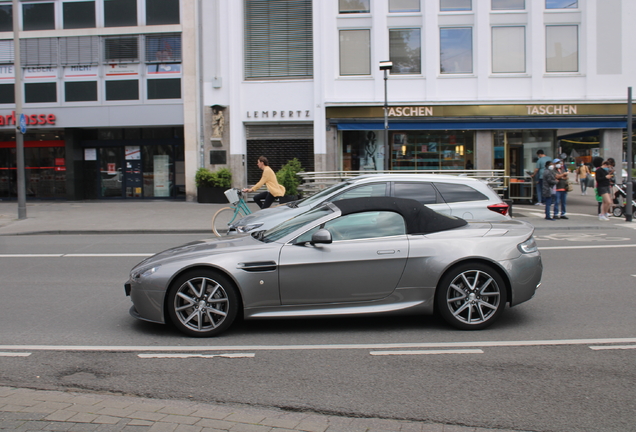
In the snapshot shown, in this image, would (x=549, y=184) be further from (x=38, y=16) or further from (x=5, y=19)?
(x=5, y=19)

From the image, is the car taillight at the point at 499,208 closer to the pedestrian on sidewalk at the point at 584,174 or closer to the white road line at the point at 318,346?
the white road line at the point at 318,346

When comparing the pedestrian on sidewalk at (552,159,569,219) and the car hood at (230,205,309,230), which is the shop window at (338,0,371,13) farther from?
the car hood at (230,205,309,230)

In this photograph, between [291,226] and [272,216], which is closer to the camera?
[291,226]

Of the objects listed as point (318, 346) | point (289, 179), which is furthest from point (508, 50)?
point (318, 346)

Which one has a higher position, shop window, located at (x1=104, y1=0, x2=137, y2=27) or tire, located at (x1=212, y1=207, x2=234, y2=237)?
shop window, located at (x1=104, y1=0, x2=137, y2=27)

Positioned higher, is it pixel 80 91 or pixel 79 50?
pixel 79 50

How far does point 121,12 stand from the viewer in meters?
24.2

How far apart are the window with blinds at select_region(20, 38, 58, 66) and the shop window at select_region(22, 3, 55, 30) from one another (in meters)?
0.56

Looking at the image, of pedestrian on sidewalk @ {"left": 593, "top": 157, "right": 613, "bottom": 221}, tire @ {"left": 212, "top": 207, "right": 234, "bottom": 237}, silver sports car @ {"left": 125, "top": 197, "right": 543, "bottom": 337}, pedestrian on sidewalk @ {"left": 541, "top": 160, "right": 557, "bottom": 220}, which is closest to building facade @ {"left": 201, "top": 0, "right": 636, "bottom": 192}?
pedestrian on sidewalk @ {"left": 593, "top": 157, "right": 613, "bottom": 221}

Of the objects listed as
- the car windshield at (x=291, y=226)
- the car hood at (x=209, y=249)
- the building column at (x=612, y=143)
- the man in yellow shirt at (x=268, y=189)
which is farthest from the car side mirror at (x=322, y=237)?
the building column at (x=612, y=143)

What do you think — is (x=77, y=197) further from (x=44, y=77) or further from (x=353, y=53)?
(x=353, y=53)

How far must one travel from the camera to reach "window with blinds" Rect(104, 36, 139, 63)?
24.2m

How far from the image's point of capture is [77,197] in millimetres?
25766

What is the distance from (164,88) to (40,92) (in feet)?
16.8
